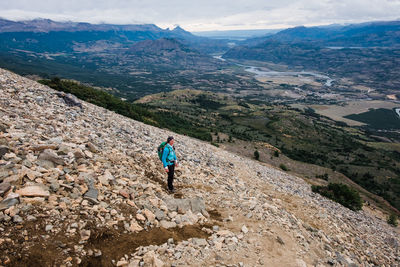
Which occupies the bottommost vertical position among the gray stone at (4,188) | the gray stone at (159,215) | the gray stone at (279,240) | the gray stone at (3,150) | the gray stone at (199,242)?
the gray stone at (279,240)

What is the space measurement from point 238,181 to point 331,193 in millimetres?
13586

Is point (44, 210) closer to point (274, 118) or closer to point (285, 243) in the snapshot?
point (285, 243)

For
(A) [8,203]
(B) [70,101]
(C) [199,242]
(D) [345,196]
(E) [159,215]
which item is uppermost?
(B) [70,101]

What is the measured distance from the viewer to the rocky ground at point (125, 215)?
6.35 metres

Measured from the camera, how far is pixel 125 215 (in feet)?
26.5

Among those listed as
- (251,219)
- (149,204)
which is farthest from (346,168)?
(149,204)

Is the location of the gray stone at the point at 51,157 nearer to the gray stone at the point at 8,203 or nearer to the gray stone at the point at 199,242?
the gray stone at the point at 8,203

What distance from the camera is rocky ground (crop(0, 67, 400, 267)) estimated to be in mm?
6348

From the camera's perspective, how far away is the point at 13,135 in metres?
9.68

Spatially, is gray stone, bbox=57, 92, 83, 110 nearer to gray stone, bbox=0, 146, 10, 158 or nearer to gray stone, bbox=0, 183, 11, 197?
gray stone, bbox=0, 146, 10, 158

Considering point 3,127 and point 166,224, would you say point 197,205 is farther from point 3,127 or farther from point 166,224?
point 3,127

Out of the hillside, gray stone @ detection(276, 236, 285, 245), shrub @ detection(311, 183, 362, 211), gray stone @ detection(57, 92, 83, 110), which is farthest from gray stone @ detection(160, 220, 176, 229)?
the hillside

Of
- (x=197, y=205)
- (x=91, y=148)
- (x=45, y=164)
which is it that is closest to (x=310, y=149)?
(x=197, y=205)

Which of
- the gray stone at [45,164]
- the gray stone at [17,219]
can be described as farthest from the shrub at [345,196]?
the gray stone at [17,219]
